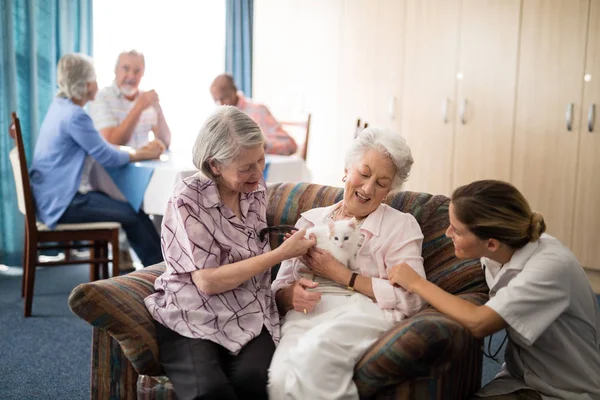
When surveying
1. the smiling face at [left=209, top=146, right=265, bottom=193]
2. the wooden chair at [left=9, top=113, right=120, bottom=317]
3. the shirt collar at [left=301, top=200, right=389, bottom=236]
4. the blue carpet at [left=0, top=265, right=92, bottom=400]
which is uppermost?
the smiling face at [left=209, top=146, right=265, bottom=193]

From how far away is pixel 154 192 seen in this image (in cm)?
366

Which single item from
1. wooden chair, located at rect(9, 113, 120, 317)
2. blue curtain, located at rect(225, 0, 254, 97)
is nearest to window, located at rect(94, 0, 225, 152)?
blue curtain, located at rect(225, 0, 254, 97)

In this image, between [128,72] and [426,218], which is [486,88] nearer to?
[128,72]

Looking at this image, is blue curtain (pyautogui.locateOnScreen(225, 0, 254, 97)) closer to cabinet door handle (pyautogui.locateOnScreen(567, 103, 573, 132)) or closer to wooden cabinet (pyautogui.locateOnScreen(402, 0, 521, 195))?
wooden cabinet (pyautogui.locateOnScreen(402, 0, 521, 195))

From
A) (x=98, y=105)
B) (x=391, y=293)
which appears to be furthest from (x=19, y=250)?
(x=391, y=293)

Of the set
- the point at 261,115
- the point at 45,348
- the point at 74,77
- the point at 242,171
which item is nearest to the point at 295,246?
the point at 242,171

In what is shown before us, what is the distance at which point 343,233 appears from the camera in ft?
6.61

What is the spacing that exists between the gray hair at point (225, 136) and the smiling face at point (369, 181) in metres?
0.35

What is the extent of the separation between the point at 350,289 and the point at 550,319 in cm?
58

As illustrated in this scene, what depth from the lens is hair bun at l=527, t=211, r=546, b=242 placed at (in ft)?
5.77

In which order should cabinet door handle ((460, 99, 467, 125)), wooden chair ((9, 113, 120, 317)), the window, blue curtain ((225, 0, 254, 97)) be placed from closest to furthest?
wooden chair ((9, 113, 120, 317)) → cabinet door handle ((460, 99, 467, 125)) → the window → blue curtain ((225, 0, 254, 97))

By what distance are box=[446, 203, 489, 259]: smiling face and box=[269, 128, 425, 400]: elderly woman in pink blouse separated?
8.2 inches

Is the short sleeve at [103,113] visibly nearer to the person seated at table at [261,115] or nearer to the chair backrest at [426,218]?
the person seated at table at [261,115]

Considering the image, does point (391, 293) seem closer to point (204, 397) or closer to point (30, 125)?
point (204, 397)
